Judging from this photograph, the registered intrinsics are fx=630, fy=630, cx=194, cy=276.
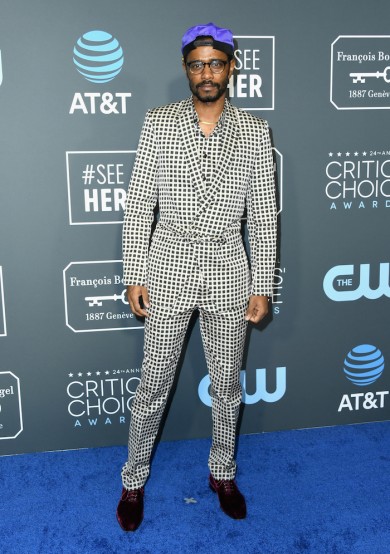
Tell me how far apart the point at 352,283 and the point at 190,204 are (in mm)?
1041

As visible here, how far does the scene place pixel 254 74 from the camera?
2541mm

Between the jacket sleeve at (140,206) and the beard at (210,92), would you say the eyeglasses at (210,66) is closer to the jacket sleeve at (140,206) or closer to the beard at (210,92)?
the beard at (210,92)

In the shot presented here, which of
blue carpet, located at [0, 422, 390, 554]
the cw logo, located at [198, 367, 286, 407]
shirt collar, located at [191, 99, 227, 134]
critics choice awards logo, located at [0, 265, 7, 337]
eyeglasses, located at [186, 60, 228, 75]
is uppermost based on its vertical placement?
eyeglasses, located at [186, 60, 228, 75]

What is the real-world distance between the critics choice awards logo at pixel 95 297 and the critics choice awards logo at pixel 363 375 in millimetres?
1046

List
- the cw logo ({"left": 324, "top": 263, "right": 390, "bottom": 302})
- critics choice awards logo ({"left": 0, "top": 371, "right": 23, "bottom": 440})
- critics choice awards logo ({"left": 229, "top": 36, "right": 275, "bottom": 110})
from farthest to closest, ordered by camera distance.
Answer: the cw logo ({"left": 324, "top": 263, "right": 390, "bottom": 302}) < critics choice awards logo ({"left": 0, "top": 371, "right": 23, "bottom": 440}) < critics choice awards logo ({"left": 229, "top": 36, "right": 275, "bottom": 110})

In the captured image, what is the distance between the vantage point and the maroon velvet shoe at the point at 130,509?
7.35 ft

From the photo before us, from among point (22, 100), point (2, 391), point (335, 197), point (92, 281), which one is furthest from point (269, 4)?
point (2, 391)

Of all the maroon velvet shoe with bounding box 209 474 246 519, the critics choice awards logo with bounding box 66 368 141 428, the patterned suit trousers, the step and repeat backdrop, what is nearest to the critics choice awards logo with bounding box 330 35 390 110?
the step and repeat backdrop

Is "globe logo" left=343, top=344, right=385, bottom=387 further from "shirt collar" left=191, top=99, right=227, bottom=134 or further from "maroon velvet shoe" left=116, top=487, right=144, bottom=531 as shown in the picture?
"shirt collar" left=191, top=99, right=227, bottom=134

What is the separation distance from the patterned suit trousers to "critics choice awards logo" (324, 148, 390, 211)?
0.79 metres

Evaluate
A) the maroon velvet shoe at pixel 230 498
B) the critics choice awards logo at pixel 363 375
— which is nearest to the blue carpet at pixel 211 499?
the maroon velvet shoe at pixel 230 498

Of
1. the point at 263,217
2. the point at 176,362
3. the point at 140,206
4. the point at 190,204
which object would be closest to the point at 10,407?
the point at 176,362

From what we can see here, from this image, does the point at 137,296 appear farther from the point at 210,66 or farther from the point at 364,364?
the point at 364,364

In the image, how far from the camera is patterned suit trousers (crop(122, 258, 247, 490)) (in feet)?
7.23
